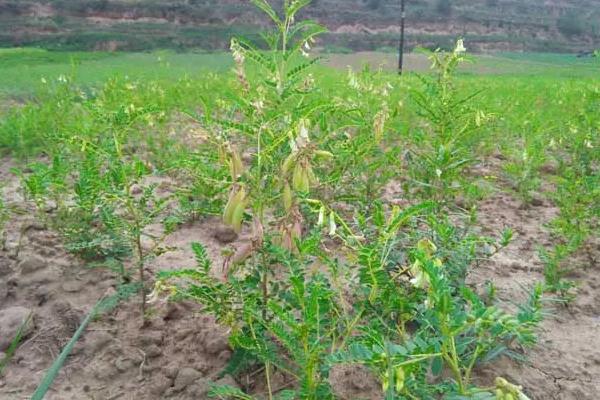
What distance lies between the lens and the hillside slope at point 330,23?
36969mm

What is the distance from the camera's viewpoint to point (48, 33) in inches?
1442

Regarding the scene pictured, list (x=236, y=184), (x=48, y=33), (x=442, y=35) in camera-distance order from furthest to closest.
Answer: (x=442, y=35)
(x=48, y=33)
(x=236, y=184)

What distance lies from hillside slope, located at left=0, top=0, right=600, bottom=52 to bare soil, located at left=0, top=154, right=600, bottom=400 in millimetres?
35022

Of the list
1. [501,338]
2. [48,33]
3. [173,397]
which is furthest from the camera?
[48,33]

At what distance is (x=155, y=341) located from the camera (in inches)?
73.9

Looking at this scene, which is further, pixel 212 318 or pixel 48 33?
pixel 48 33

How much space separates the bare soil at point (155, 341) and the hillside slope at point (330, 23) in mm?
35022

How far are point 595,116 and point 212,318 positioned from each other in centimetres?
354

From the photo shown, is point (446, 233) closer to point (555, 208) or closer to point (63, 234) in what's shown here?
point (63, 234)

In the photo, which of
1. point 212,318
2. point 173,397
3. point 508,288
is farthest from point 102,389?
point 508,288

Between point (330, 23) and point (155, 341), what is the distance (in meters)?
47.9

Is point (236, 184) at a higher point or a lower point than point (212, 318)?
higher

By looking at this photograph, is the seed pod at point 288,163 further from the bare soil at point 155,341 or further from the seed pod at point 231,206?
the bare soil at point 155,341

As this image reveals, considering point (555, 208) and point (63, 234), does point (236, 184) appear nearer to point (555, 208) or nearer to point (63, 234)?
point (63, 234)
